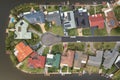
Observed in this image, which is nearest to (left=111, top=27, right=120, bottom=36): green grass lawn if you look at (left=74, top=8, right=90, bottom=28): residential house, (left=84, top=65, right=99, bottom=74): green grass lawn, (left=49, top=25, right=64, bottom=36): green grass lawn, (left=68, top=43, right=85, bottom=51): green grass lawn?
(left=74, top=8, right=90, bottom=28): residential house

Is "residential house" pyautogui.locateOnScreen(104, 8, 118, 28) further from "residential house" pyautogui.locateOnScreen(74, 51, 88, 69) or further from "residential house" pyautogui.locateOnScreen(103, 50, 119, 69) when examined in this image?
"residential house" pyautogui.locateOnScreen(74, 51, 88, 69)

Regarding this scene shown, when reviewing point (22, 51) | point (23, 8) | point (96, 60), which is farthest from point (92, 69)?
point (23, 8)

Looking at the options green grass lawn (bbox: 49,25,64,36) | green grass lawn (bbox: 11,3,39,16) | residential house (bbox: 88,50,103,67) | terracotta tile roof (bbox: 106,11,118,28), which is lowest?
residential house (bbox: 88,50,103,67)

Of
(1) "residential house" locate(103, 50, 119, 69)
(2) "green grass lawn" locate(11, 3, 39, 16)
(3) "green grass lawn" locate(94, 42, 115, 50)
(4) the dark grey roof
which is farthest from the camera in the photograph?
(2) "green grass lawn" locate(11, 3, 39, 16)

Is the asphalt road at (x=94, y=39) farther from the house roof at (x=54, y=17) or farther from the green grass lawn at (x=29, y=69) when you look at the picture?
the green grass lawn at (x=29, y=69)

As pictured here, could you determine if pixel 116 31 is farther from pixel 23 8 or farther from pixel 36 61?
pixel 23 8

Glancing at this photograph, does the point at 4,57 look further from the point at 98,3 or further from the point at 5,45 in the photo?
the point at 98,3

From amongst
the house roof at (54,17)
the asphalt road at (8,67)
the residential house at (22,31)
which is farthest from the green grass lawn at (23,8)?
the house roof at (54,17)

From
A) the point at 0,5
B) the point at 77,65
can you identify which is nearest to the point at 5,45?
the point at 0,5
